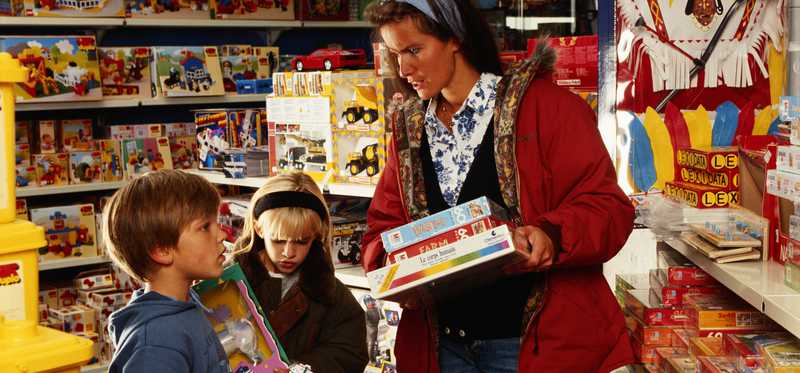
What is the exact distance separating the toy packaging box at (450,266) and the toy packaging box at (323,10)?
14.5 ft

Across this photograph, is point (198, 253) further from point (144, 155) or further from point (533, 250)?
point (144, 155)

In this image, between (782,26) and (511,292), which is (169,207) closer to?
(511,292)

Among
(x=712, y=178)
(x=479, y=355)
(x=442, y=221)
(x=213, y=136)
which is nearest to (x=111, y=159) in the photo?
(x=213, y=136)

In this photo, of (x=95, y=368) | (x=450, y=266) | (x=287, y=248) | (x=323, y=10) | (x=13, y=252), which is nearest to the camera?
(x=450, y=266)

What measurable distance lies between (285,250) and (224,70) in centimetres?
303

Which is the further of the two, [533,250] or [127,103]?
[127,103]

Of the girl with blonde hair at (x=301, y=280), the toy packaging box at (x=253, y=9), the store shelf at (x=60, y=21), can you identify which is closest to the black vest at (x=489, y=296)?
the girl with blonde hair at (x=301, y=280)

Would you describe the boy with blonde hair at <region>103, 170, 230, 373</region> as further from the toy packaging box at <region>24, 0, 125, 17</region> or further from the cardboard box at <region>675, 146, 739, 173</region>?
the toy packaging box at <region>24, 0, 125, 17</region>

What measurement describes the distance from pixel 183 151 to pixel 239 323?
3.73 m

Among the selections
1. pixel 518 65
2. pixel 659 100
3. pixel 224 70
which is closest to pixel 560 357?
pixel 518 65

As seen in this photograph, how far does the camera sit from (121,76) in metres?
5.35

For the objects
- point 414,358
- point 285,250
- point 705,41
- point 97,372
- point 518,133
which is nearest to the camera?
point 518,133

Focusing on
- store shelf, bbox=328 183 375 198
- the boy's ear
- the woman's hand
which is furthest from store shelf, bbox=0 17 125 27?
the woman's hand

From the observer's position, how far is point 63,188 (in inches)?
202
